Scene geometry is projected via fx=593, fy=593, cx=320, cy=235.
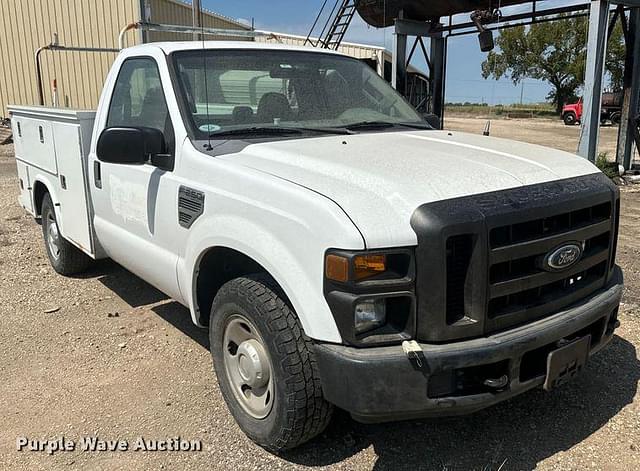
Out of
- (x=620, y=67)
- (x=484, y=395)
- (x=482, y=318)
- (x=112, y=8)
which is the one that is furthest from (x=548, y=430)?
(x=620, y=67)

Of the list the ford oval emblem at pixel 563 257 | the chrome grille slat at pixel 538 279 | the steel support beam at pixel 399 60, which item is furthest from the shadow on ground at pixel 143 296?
the steel support beam at pixel 399 60

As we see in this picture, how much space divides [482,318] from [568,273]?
0.59m

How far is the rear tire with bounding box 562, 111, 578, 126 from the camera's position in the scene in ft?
121

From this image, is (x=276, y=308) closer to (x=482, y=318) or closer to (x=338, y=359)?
(x=338, y=359)

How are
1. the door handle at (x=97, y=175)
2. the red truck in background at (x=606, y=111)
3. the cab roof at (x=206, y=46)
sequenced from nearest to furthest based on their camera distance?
1. the cab roof at (x=206, y=46)
2. the door handle at (x=97, y=175)
3. the red truck in background at (x=606, y=111)

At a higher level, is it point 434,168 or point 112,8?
point 112,8

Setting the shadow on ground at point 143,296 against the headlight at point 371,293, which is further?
the shadow on ground at point 143,296

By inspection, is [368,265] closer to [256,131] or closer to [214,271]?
[214,271]

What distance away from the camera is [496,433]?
10.4 feet

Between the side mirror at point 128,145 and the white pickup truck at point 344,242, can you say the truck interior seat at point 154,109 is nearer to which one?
the white pickup truck at point 344,242

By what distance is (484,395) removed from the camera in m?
2.51

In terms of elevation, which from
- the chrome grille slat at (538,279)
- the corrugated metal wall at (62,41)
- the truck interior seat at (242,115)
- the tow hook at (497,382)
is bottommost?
the tow hook at (497,382)

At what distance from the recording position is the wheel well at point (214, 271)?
10.6 ft

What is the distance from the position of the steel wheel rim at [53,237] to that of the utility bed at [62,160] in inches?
12.6
